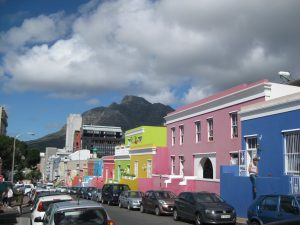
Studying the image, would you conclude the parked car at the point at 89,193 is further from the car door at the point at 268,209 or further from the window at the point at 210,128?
the car door at the point at 268,209

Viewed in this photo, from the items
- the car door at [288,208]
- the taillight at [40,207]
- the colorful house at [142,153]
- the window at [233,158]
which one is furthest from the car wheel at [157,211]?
the colorful house at [142,153]

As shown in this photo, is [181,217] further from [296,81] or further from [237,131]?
[296,81]

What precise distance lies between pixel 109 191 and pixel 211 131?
11189 millimetres

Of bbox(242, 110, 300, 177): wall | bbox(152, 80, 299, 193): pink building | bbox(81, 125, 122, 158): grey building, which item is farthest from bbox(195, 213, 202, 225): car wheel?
bbox(81, 125, 122, 158): grey building

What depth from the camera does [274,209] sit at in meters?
13.8

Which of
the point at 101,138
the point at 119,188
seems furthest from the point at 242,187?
the point at 101,138

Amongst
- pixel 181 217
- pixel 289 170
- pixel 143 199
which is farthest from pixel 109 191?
pixel 289 170

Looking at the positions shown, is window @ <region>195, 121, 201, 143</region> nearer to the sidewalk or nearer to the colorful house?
the colorful house

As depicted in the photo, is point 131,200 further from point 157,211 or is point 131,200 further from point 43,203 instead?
point 43,203

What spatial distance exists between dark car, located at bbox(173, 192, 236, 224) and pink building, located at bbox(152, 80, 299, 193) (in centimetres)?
631

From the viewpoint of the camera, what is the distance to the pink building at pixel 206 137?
26.7 meters

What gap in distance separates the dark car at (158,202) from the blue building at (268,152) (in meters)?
3.16

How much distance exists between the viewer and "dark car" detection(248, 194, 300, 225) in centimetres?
1312

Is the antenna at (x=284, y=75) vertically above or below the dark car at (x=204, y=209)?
above
